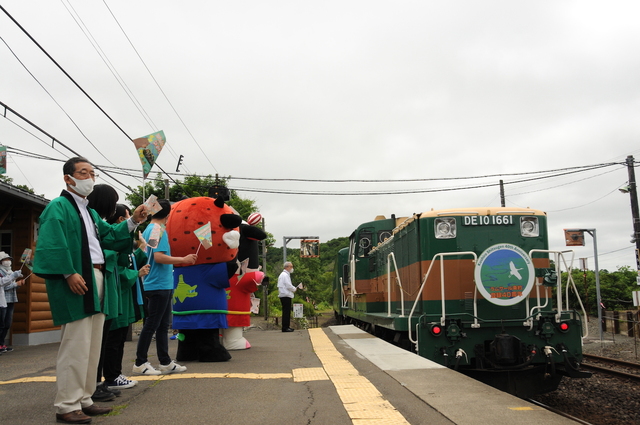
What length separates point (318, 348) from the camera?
849 centimetres

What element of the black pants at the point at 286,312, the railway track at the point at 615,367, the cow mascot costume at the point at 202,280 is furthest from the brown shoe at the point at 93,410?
the black pants at the point at 286,312

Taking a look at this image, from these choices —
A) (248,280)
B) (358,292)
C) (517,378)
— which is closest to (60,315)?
(248,280)

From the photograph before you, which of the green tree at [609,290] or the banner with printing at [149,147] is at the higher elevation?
the banner with printing at [149,147]

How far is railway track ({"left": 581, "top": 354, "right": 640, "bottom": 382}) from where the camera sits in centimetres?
1010

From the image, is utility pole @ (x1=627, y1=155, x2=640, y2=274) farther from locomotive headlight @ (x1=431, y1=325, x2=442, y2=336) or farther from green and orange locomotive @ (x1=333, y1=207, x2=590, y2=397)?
locomotive headlight @ (x1=431, y1=325, x2=442, y2=336)

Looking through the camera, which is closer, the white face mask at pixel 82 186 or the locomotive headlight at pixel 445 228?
the white face mask at pixel 82 186

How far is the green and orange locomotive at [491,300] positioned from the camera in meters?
7.29

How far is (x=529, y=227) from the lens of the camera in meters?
8.24

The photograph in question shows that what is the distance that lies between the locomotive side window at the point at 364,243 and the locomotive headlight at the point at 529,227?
234 inches

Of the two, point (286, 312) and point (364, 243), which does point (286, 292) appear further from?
point (364, 243)

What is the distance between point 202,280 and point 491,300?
3924 millimetres

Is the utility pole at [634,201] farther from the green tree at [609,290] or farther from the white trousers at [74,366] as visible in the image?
the white trousers at [74,366]

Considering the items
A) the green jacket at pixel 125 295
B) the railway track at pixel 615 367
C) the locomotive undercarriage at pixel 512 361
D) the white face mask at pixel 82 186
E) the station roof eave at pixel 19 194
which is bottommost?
the railway track at pixel 615 367

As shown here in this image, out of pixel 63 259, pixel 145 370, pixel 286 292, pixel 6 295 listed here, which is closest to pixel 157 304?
pixel 145 370
